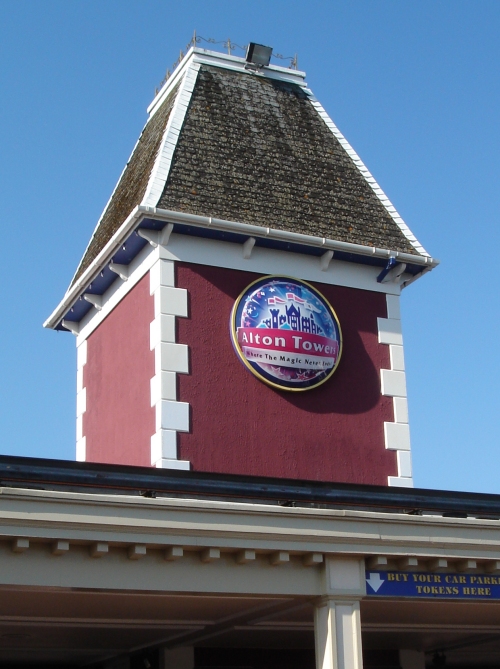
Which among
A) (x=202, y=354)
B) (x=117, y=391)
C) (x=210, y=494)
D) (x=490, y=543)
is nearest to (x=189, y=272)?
(x=202, y=354)

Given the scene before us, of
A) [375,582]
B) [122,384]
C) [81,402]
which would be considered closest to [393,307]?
[122,384]

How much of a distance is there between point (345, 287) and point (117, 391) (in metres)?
3.45

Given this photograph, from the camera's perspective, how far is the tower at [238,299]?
12.7m

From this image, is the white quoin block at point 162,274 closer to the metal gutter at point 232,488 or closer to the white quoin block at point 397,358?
the white quoin block at point 397,358

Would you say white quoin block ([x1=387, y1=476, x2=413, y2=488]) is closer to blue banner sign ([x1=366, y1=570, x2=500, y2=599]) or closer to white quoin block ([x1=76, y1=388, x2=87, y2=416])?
blue banner sign ([x1=366, y1=570, x2=500, y2=599])

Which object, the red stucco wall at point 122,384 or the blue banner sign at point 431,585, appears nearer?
the blue banner sign at point 431,585

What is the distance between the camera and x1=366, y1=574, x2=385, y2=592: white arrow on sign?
948 cm

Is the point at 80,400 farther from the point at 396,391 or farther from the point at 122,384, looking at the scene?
the point at 396,391

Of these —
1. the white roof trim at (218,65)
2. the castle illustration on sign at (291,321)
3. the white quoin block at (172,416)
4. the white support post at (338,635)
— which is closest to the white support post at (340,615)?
the white support post at (338,635)

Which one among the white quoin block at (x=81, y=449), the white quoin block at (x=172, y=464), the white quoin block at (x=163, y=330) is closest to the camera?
the white quoin block at (x=172, y=464)

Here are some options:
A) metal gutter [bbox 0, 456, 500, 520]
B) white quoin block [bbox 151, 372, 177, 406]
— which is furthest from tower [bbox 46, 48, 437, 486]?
metal gutter [bbox 0, 456, 500, 520]

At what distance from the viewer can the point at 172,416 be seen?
1224cm

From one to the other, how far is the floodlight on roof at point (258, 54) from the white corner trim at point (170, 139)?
0.95m

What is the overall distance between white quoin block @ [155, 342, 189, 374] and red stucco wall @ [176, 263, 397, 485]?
0.10m
